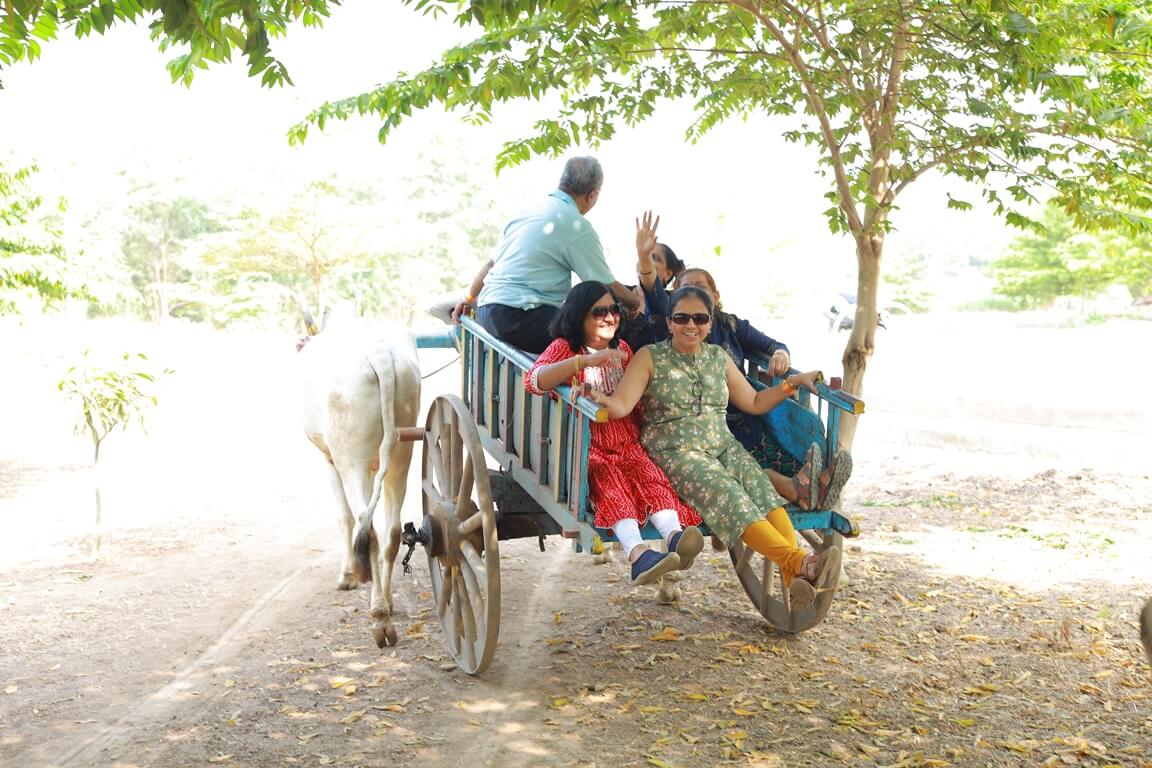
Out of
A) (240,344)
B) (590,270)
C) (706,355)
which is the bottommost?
(240,344)

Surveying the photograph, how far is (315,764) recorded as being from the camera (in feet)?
12.7

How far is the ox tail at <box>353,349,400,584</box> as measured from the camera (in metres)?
5.42

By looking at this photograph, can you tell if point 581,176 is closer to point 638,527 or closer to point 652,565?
point 638,527

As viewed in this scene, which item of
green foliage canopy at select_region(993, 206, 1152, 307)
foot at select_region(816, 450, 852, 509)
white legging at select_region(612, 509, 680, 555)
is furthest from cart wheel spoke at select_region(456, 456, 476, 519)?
green foliage canopy at select_region(993, 206, 1152, 307)

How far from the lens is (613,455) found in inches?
171

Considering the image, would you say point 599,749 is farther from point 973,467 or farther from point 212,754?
point 973,467

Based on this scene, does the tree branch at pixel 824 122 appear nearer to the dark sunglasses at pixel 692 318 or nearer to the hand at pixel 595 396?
the dark sunglasses at pixel 692 318

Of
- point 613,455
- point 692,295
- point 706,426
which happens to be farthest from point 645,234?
point 613,455

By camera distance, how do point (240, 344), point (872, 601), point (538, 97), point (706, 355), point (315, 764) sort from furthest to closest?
1. point (240, 344)
2. point (538, 97)
3. point (872, 601)
4. point (706, 355)
5. point (315, 764)

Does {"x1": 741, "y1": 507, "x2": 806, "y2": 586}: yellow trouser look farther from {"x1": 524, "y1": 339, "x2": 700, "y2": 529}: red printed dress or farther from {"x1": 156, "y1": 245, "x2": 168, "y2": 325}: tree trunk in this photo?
{"x1": 156, "y1": 245, "x2": 168, "y2": 325}: tree trunk

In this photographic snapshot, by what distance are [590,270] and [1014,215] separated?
2872mm

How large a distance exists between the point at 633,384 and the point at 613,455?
0.32 meters

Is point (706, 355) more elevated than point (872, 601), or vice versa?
point (706, 355)

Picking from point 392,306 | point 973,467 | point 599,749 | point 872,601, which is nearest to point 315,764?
point 599,749
